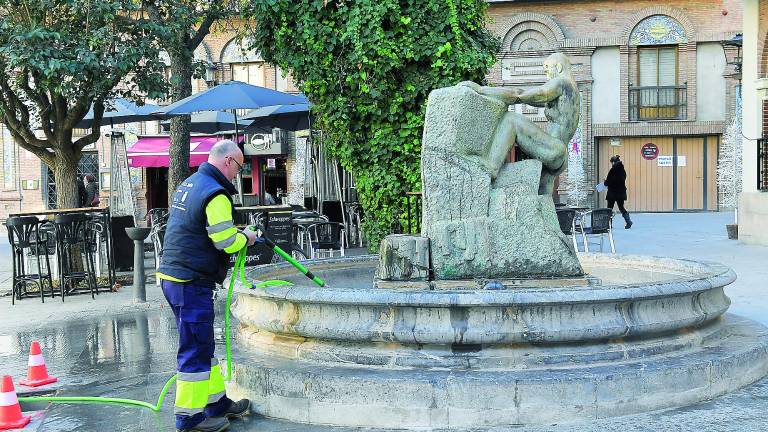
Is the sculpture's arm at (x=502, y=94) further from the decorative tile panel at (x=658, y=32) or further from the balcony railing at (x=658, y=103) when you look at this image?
the decorative tile panel at (x=658, y=32)

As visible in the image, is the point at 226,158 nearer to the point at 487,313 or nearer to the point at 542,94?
the point at 487,313

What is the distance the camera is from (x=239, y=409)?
537 centimetres

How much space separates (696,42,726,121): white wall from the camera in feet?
91.9

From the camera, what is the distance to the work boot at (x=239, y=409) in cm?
532

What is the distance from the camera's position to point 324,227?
40.6ft

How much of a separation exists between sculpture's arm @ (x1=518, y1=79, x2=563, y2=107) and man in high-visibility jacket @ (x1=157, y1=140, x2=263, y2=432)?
294 centimetres

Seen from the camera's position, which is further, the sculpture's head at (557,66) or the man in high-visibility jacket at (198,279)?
the sculpture's head at (557,66)

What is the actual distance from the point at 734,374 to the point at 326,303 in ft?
8.44

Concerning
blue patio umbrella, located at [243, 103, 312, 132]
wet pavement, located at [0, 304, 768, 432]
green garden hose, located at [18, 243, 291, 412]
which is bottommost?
wet pavement, located at [0, 304, 768, 432]

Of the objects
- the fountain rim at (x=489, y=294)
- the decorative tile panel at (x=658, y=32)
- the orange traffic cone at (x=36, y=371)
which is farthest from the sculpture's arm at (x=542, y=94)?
the decorative tile panel at (x=658, y=32)

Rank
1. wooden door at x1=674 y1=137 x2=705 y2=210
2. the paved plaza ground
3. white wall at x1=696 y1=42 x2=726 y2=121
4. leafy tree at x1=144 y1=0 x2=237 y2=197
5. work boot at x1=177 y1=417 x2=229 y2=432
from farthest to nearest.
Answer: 1. wooden door at x1=674 y1=137 x2=705 y2=210
2. white wall at x1=696 y1=42 x2=726 y2=121
3. leafy tree at x1=144 y1=0 x2=237 y2=197
4. the paved plaza ground
5. work boot at x1=177 y1=417 x2=229 y2=432

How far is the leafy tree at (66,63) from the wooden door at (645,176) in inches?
753

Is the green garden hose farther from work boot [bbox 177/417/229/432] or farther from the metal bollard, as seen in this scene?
the metal bollard

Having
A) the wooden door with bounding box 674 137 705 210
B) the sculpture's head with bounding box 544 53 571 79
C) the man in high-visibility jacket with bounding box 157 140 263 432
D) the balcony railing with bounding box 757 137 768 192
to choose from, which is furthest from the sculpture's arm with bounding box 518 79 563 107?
the wooden door with bounding box 674 137 705 210
